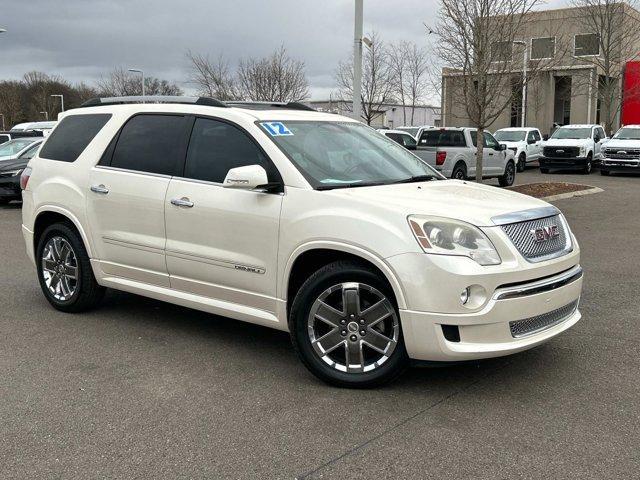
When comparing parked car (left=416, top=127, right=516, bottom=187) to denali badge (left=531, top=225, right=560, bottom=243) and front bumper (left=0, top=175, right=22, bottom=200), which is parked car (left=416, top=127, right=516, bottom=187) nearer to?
front bumper (left=0, top=175, right=22, bottom=200)

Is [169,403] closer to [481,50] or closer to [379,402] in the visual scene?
[379,402]

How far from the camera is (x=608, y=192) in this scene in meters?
18.7

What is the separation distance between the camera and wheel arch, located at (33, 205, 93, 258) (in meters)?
5.77

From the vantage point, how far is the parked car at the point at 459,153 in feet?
57.0

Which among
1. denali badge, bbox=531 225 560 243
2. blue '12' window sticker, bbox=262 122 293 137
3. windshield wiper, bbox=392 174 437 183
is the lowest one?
denali badge, bbox=531 225 560 243

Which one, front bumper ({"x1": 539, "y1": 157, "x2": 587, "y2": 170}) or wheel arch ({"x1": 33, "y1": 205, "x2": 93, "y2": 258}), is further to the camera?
front bumper ({"x1": 539, "y1": 157, "x2": 587, "y2": 170})

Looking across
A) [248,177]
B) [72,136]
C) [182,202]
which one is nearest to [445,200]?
[248,177]

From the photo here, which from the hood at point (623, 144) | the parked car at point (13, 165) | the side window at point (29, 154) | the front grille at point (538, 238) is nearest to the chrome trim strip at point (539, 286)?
the front grille at point (538, 238)

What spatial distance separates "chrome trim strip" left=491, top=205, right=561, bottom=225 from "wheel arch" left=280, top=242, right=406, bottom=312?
720 mm

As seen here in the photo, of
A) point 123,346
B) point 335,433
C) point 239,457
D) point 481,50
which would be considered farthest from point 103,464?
point 481,50

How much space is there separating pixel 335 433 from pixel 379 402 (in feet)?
1.64

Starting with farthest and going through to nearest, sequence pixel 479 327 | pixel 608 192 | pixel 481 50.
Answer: pixel 608 192, pixel 481 50, pixel 479 327

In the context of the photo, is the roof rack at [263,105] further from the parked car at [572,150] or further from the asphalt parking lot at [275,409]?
the parked car at [572,150]

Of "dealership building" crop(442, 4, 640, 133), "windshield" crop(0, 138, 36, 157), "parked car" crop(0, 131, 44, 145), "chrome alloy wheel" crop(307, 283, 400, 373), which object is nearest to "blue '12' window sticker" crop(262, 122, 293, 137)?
"chrome alloy wheel" crop(307, 283, 400, 373)
